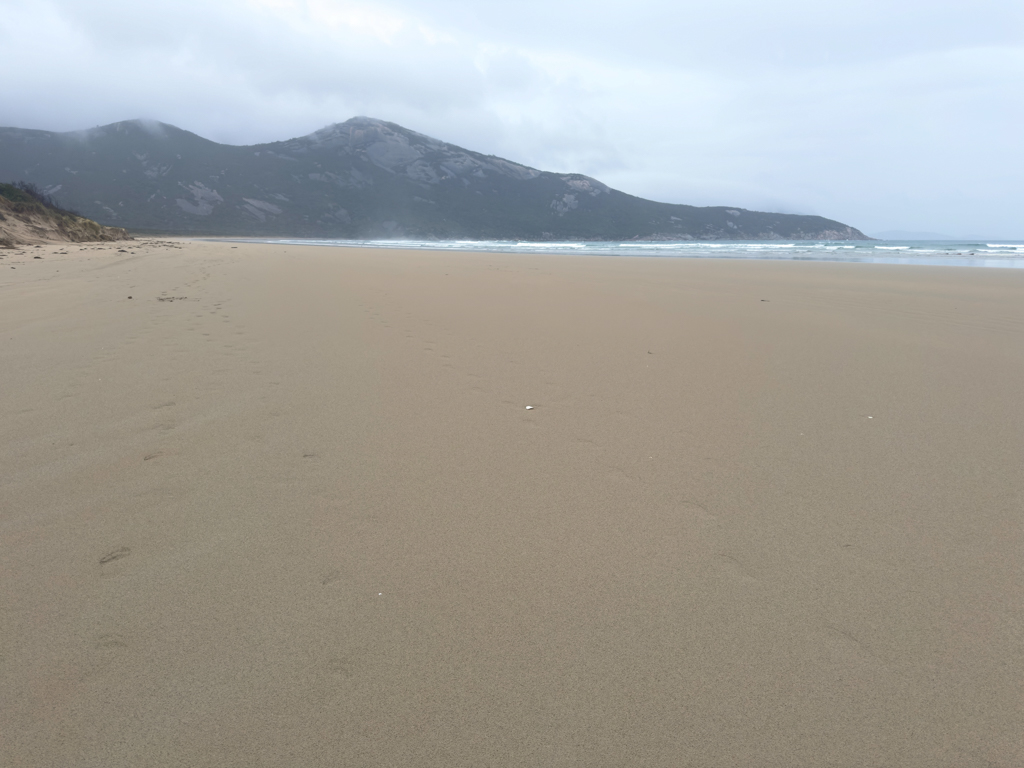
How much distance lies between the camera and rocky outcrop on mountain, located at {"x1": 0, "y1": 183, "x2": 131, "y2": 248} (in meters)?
18.8

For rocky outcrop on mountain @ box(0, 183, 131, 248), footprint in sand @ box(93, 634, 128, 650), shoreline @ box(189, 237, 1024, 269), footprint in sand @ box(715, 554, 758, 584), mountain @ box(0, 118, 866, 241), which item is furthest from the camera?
mountain @ box(0, 118, 866, 241)

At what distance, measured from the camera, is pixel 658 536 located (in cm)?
191

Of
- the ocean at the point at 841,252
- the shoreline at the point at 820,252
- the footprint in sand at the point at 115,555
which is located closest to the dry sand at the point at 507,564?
the footprint in sand at the point at 115,555

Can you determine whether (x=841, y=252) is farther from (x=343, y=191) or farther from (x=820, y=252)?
(x=343, y=191)

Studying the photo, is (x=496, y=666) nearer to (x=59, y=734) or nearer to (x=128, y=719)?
(x=128, y=719)

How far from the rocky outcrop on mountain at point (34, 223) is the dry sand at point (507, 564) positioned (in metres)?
20.4

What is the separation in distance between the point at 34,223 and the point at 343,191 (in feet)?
304

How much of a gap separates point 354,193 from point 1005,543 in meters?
117

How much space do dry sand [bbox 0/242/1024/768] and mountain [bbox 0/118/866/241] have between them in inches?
3031

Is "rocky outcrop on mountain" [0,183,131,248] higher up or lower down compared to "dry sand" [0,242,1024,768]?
higher up

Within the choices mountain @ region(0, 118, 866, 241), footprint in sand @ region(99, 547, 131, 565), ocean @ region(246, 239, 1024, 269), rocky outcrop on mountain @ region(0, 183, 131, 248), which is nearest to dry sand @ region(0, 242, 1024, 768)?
footprint in sand @ region(99, 547, 131, 565)

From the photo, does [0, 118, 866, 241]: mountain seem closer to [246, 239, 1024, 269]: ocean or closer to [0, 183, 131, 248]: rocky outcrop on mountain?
[0, 183, 131, 248]: rocky outcrop on mountain

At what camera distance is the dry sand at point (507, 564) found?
47.4 inches

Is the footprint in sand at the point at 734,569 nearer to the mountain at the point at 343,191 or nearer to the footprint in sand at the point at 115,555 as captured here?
the footprint in sand at the point at 115,555
